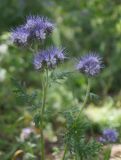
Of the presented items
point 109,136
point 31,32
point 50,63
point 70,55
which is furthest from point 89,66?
point 70,55

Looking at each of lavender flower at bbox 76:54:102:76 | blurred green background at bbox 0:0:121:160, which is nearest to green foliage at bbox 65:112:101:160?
lavender flower at bbox 76:54:102:76

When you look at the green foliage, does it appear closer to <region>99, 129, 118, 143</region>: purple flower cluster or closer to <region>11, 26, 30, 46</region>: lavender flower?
<region>99, 129, 118, 143</region>: purple flower cluster

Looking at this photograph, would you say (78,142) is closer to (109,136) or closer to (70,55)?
(109,136)

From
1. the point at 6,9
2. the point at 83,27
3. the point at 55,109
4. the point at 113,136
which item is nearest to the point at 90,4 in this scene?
the point at 83,27

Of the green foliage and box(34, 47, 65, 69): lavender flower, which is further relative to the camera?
the green foliage

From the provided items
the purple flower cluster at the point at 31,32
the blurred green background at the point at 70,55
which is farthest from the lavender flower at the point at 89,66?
the blurred green background at the point at 70,55

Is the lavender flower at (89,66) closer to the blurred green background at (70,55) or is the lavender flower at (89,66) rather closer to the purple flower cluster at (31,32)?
the purple flower cluster at (31,32)
